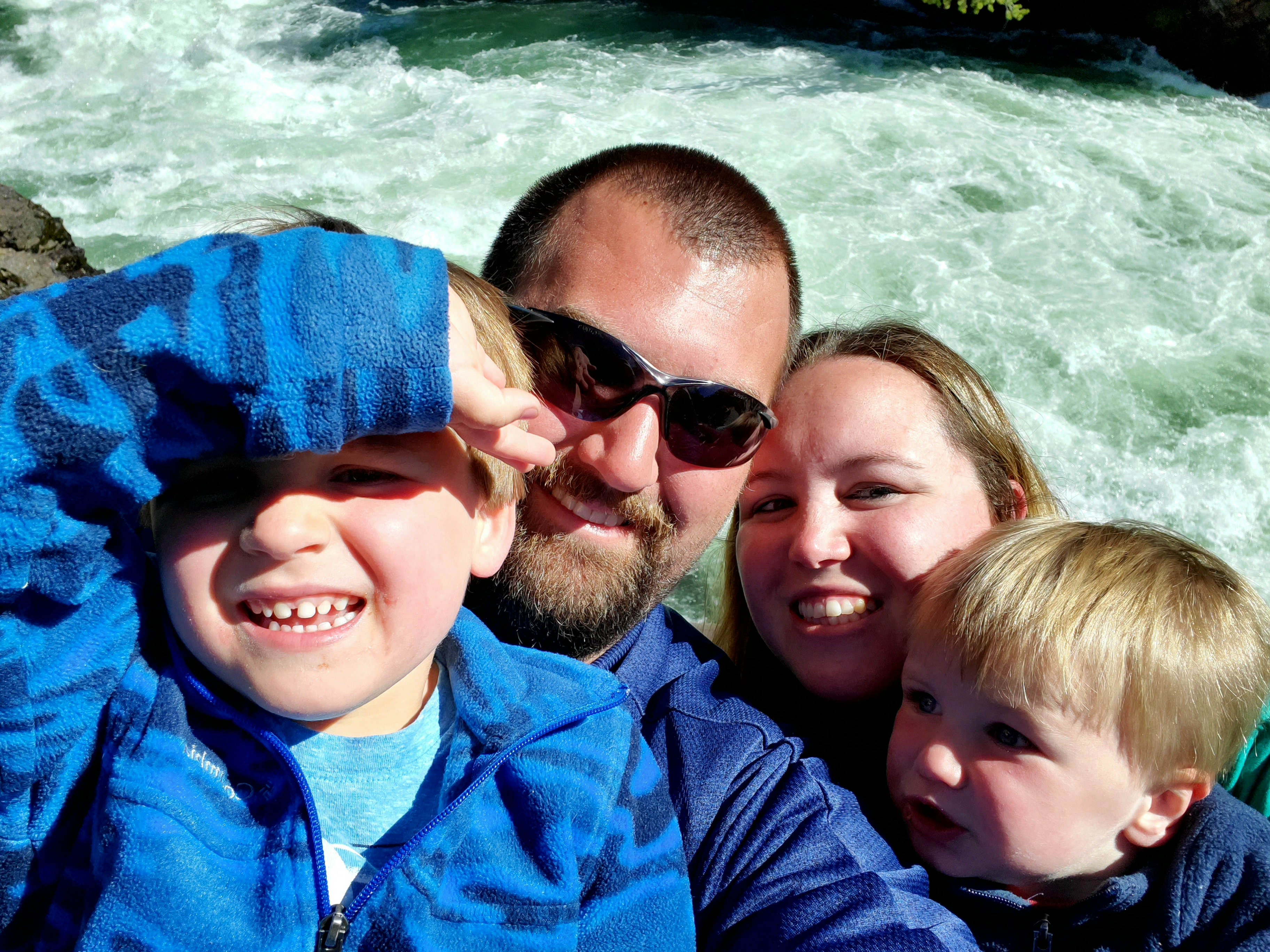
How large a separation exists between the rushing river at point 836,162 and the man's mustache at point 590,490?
409cm

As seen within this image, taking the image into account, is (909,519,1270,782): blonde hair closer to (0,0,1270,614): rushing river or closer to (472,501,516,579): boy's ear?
(472,501,516,579): boy's ear

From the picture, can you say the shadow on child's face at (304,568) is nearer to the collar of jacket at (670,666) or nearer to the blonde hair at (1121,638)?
the collar of jacket at (670,666)

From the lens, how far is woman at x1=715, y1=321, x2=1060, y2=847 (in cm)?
240

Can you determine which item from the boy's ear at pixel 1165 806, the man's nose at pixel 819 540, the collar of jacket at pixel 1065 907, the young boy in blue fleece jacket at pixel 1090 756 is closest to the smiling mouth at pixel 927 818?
the young boy in blue fleece jacket at pixel 1090 756

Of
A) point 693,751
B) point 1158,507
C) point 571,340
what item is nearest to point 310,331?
point 571,340

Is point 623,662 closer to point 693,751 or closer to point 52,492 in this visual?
point 693,751

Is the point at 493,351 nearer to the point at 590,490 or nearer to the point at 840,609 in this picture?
the point at 590,490

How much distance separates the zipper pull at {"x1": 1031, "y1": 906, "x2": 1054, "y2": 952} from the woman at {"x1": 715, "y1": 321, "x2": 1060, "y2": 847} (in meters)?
0.31

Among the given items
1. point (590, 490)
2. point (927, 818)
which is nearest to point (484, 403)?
point (590, 490)

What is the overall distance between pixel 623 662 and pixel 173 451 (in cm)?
118

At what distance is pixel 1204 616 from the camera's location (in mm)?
2125

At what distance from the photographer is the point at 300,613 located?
147cm

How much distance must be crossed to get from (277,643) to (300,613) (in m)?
0.05

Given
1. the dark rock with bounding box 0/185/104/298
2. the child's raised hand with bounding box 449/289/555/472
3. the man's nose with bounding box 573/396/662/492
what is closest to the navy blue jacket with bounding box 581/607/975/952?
the man's nose with bounding box 573/396/662/492
